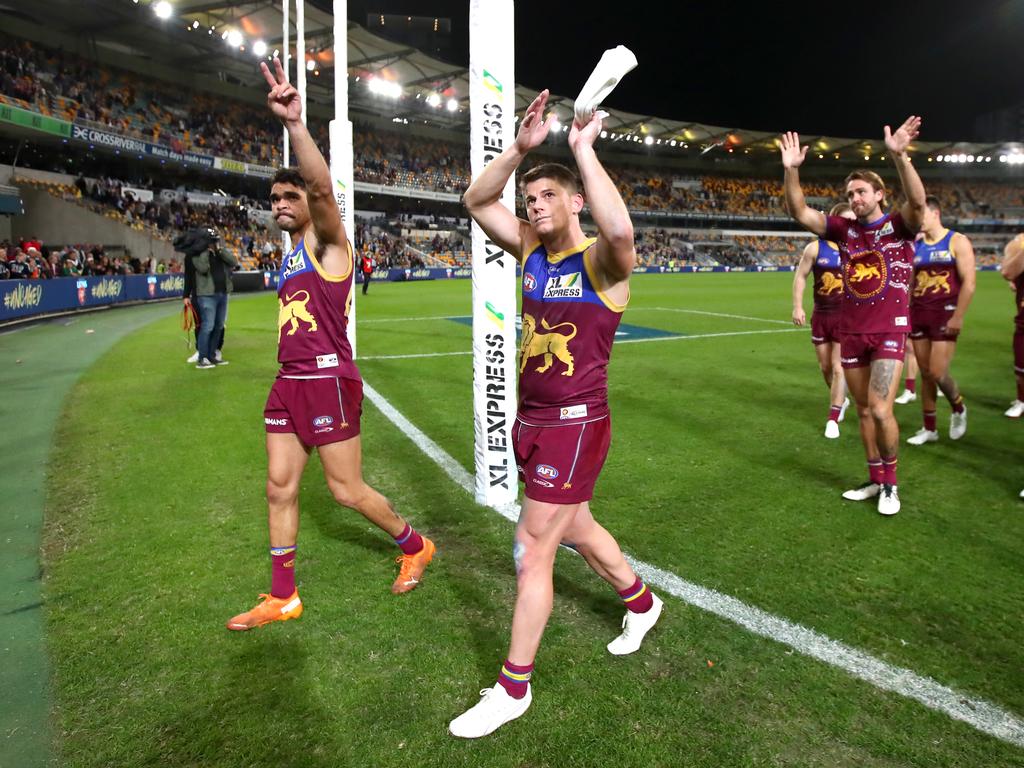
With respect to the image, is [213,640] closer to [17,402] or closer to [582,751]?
[582,751]

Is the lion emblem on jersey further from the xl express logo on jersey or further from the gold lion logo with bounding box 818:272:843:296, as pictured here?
the gold lion logo with bounding box 818:272:843:296

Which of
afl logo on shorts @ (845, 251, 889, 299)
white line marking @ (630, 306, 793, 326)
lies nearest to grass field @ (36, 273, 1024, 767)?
afl logo on shorts @ (845, 251, 889, 299)

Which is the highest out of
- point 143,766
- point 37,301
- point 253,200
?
point 253,200

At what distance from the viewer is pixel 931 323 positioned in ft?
23.4

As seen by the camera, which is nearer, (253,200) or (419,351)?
(419,351)

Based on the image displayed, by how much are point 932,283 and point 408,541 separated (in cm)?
635

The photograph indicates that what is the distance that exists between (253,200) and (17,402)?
37850 mm

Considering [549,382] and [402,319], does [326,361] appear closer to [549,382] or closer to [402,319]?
[549,382]

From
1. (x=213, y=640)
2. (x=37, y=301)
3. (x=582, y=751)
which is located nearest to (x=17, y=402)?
(x=213, y=640)

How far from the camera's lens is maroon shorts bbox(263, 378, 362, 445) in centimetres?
371

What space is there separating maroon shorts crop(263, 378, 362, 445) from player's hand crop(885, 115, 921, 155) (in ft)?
12.7

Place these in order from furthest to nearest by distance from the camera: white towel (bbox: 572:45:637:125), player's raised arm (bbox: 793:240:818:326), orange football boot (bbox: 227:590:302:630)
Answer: player's raised arm (bbox: 793:240:818:326) < orange football boot (bbox: 227:590:302:630) < white towel (bbox: 572:45:637:125)

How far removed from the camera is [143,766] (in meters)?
2.55

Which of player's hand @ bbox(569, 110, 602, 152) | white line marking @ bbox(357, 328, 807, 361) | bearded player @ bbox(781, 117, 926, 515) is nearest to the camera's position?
player's hand @ bbox(569, 110, 602, 152)
